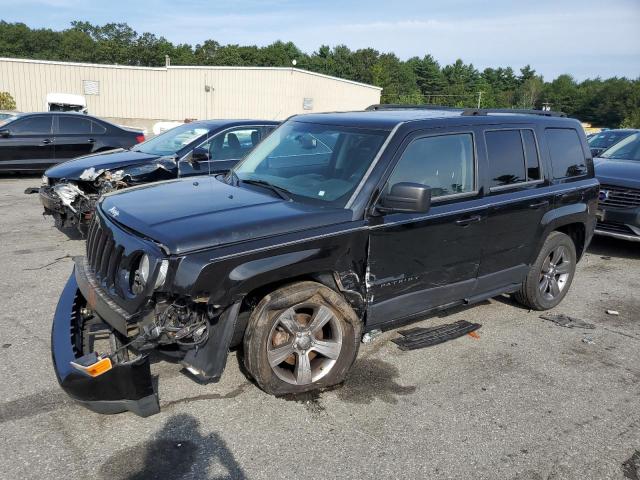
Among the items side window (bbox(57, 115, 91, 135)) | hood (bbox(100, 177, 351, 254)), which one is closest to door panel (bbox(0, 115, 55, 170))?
side window (bbox(57, 115, 91, 135))

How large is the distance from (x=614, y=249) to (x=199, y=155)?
6.69 m

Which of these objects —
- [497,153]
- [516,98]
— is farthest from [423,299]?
[516,98]

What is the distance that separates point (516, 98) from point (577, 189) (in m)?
127

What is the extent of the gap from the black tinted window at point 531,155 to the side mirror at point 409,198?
5.76 feet

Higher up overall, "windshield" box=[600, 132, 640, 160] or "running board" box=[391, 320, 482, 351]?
"windshield" box=[600, 132, 640, 160]

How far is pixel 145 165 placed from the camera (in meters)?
7.54

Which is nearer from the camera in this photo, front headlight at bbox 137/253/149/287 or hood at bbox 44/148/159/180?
front headlight at bbox 137/253/149/287

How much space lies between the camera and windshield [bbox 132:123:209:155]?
8.08 m

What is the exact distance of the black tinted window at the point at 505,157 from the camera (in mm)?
4609

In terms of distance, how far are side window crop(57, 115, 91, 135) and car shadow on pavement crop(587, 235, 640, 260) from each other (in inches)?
424

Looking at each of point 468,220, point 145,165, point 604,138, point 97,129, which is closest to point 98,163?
point 145,165

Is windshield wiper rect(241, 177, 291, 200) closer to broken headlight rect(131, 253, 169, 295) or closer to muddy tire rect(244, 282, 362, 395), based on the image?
muddy tire rect(244, 282, 362, 395)

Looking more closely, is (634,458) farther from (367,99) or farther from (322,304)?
(367,99)

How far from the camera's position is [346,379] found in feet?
13.1
